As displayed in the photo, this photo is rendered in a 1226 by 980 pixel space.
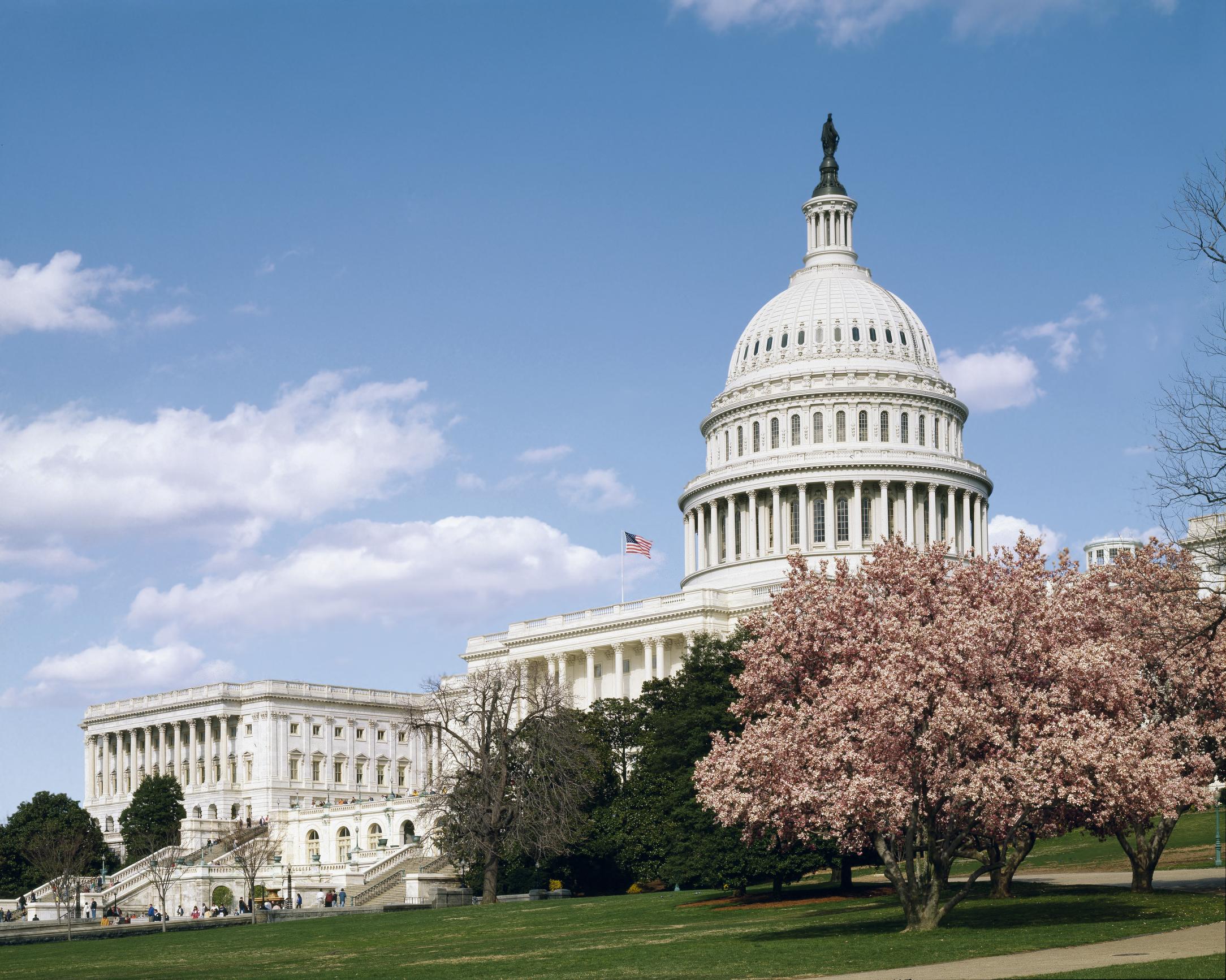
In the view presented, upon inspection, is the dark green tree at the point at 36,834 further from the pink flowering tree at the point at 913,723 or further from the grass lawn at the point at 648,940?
→ the pink flowering tree at the point at 913,723

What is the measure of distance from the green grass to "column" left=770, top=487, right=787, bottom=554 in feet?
319

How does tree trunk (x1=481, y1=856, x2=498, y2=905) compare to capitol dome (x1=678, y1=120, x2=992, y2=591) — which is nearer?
tree trunk (x1=481, y1=856, x2=498, y2=905)

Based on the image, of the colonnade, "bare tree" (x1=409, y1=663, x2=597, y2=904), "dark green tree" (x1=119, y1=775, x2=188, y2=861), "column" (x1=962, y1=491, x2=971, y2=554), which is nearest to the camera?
"bare tree" (x1=409, y1=663, x2=597, y2=904)

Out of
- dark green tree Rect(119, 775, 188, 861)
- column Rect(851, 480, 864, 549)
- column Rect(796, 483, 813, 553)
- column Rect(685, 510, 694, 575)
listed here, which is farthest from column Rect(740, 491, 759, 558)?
dark green tree Rect(119, 775, 188, 861)

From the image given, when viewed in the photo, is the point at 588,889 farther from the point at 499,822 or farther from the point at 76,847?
the point at 76,847

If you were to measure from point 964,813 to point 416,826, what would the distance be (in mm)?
70825

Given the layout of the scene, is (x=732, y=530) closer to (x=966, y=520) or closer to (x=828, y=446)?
(x=828, y=446)

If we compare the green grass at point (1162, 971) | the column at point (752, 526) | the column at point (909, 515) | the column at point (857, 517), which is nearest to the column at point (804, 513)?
the column at point (857, 517)

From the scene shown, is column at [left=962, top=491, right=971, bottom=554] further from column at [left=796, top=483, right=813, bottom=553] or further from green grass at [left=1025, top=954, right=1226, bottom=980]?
green grass at [left=1025, top=954, right=1226, bottom=980]

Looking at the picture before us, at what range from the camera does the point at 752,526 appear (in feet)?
438

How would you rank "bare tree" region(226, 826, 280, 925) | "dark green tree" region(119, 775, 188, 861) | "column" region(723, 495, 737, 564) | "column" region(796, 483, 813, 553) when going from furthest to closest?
"dark green tree" region(119, 775, 188, 861) → "column" region(723, 495, 737, 564) → "column" region(796, 483, 813, 553) → "bare tree" region(226, 826, 280, 925)

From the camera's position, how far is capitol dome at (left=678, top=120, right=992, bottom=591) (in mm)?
129375

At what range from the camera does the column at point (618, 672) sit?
410 ft

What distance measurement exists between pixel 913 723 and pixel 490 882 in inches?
1511
